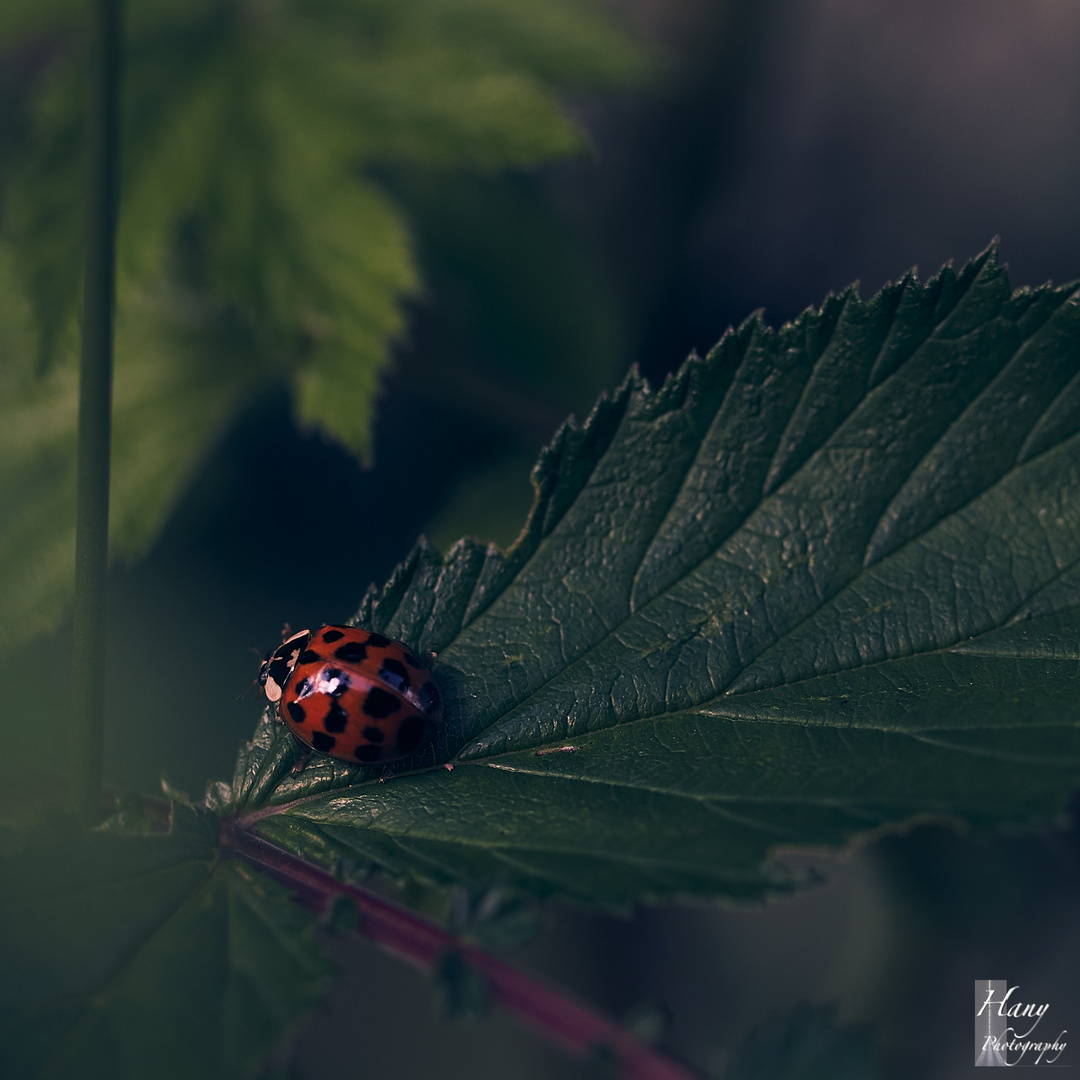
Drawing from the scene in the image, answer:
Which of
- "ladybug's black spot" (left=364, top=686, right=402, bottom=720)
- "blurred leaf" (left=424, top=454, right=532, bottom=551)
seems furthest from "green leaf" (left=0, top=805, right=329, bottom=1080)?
"blurred leaf" (left=424, top=454, right=532, bottom=551)

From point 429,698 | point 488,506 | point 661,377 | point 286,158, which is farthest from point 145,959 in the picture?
point 661,377

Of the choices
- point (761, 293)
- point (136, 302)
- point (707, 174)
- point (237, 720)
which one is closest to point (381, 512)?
point (237, 720)

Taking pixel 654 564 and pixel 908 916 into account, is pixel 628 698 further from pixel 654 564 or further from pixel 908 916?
pixel 908 916

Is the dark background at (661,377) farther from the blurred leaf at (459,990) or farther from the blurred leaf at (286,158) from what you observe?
the blurred leaf at (459,990)

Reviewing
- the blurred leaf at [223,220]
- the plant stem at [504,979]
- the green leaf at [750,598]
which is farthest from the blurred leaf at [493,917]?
the blurred leaf at [223,220]

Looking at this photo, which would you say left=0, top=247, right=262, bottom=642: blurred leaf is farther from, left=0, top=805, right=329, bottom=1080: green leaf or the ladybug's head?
left=0, top=805, right=329, bottom=1080: green leaf
